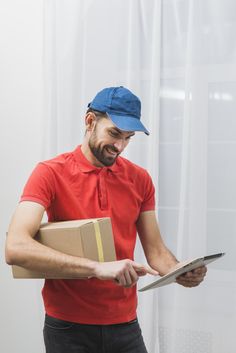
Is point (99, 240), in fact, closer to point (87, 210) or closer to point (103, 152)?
point (87, 210)

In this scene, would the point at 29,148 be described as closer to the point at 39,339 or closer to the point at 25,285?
the point at 25,285

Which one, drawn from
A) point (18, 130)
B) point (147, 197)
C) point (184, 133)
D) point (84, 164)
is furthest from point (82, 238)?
point (18, 130)

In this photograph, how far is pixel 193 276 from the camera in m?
1.52

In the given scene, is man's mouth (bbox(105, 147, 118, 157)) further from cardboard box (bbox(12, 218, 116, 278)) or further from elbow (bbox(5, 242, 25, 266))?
elbow (bbox(5, 242, 25, 266))

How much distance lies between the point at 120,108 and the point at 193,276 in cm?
61

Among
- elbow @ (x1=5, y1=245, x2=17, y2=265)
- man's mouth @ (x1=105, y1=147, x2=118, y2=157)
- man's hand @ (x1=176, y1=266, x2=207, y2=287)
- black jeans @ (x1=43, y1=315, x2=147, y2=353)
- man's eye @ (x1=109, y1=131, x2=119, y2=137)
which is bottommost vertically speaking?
black jeans @ (x1=43, y1=315, x2=147, y2=353)

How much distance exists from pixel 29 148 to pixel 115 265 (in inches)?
53.9

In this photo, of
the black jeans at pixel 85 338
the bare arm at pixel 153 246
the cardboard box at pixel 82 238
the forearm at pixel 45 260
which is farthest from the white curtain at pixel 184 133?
the forearm at pixel 45 260

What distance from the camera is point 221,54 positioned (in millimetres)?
2135

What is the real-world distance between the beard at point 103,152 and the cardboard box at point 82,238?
0.79 ft

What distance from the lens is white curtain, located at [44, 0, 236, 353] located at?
214 cm

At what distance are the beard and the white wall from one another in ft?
3.17

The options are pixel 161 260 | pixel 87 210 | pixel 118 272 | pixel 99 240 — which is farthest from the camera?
pixel 161 260

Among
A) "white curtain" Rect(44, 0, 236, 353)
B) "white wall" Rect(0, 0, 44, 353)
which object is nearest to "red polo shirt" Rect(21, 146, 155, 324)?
"white curtain" Rect(44, 0, 236, 353)
